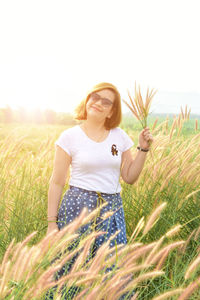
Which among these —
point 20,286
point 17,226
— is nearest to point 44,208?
point 17,226

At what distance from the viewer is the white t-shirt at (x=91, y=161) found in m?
2.44

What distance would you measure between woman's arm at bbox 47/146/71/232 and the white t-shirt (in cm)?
5

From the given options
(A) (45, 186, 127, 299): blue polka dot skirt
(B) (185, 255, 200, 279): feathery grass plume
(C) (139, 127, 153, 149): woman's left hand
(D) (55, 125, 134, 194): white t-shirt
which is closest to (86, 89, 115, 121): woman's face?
(D) (55, 125, 134, 194): white t-shirt

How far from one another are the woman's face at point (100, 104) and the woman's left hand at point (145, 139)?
294mm

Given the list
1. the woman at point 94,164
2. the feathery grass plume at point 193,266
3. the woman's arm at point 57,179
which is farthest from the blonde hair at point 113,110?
the feathery grass plume at point 193,266

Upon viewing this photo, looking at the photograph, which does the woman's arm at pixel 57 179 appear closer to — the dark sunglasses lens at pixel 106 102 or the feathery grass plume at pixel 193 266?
the dark sunglasses lens at pixel 106 102

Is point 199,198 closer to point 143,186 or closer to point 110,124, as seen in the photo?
point 143,186

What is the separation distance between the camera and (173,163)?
2.97 meters

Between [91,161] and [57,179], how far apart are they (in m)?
0.30

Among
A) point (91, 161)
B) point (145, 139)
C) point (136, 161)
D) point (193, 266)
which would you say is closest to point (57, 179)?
point (91, 161)

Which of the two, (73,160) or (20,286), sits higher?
(73,160)

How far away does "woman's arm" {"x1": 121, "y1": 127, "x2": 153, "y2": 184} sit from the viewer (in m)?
2.60

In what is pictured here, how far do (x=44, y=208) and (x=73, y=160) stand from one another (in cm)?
94

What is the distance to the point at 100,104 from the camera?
2518mm
